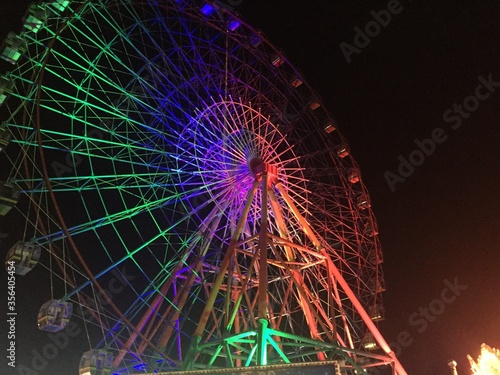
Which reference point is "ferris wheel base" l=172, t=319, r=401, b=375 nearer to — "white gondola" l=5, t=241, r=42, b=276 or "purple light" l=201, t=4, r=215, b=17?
"white gondola" l=5, t=241, r=42, b=276

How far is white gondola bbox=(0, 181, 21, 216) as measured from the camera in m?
12.4

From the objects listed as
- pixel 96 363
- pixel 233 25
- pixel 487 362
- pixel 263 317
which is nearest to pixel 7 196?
pixel 96 363

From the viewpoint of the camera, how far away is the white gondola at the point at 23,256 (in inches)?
479

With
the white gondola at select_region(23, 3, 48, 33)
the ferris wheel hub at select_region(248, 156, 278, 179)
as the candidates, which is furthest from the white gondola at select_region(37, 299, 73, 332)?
the white gondola at select_region(23, 3, 48, 33)

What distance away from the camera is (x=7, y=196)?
12477mm

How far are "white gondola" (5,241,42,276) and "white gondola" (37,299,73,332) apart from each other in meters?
1.10

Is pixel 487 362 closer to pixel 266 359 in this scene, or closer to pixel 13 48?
pixel 266 359

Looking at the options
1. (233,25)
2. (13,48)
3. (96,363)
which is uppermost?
(233,25)

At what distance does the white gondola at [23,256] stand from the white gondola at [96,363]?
2.69 m

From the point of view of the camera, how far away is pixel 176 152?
1585 cm

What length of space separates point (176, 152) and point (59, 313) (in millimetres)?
6061

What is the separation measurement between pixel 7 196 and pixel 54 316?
3.21 meters

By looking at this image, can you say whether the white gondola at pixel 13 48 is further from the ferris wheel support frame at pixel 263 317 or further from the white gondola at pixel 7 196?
the ferris wheel support frame at pixel 263 317

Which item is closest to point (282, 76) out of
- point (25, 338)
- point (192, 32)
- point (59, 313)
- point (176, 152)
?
point (192, 32)
